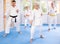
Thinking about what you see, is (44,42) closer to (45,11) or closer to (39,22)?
(39,22)

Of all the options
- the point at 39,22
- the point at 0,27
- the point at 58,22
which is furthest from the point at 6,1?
the point at 58,22

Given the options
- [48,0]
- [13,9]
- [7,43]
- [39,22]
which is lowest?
[7,43]

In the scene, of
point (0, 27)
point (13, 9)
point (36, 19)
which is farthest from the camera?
point (0, 27)

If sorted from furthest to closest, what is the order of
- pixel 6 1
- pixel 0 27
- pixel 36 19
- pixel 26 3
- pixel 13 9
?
pixel 26 3 < pixel 6 1 < pixel 0 27 < pixel 13 9 < pixel 36 19

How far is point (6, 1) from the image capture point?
22.9ft

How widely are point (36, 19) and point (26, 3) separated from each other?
2.96 metres

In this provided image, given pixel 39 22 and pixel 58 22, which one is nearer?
pixel 39 22

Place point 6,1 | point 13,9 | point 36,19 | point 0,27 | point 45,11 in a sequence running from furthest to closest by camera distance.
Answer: point 45,11
point 6,1
point 0,27
point 13,9
point 36,19

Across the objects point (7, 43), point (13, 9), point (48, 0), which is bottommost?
point (7, 43)

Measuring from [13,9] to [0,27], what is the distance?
4.05 feet

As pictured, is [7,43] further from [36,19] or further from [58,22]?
[58,22]

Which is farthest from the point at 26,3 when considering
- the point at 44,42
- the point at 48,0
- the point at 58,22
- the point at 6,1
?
the point at 44,42

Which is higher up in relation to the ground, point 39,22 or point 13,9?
point 13,9

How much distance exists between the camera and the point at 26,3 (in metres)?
8.00
